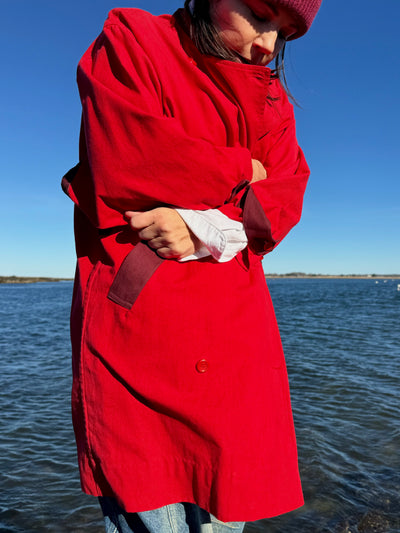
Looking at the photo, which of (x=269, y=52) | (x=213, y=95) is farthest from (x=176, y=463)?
(x=269, y=52)

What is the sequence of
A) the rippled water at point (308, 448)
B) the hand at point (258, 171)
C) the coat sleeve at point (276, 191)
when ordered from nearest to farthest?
the coat sleeve at point (276, 191), the hand at point (258, 171), the rippled water at point (308, 448)

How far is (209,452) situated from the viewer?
1.01 metres

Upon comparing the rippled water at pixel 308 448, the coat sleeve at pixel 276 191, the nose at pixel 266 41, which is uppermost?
the nose at pixel 266 41

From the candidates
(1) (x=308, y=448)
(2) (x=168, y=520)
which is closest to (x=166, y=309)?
(2) (x=168, y=520)

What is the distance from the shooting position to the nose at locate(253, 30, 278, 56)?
108 cm

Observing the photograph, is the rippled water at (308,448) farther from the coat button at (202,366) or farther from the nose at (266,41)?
the nose at (266,41)

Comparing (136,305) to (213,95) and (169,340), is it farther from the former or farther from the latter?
(213,95)

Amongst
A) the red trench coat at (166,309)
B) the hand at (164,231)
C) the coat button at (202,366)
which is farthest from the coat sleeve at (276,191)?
the coat button at (202,366)

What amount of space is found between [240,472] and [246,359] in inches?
10.1

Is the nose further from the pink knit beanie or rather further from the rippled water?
the rippled water

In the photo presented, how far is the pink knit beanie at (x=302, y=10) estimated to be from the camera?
3.36 ft

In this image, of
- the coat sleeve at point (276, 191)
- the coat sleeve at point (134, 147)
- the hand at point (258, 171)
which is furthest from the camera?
the hand at point (258, 171)

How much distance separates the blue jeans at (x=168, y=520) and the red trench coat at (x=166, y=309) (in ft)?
0.23

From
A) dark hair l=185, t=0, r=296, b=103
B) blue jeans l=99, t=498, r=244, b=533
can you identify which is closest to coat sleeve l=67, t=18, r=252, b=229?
dark hair l=185, t=0, r=296, b=103
